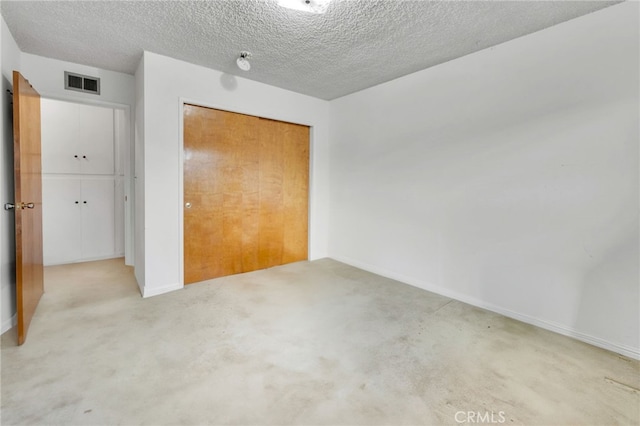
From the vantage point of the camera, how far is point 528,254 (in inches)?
103

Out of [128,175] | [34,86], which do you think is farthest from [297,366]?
[34,86]

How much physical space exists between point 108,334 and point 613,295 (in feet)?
12.7

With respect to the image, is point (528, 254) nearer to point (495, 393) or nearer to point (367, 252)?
point (495, 393)

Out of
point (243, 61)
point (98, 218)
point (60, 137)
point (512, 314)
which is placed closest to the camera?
point (512, 314)

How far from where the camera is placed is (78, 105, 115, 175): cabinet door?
169 inches

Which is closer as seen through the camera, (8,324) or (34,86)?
(8,324)

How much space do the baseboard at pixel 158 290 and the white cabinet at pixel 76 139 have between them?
96.5 inches

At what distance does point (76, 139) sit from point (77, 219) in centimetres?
115

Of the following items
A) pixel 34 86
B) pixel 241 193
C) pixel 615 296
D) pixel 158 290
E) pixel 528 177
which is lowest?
pixel 158 290

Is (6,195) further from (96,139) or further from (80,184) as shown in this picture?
(96,139)

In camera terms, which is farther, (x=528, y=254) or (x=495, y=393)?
(x=528, y=254)

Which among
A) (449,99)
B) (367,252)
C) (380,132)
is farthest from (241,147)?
(449,99)

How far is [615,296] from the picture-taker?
2.21 metres

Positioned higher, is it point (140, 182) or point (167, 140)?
point (167, 140)
